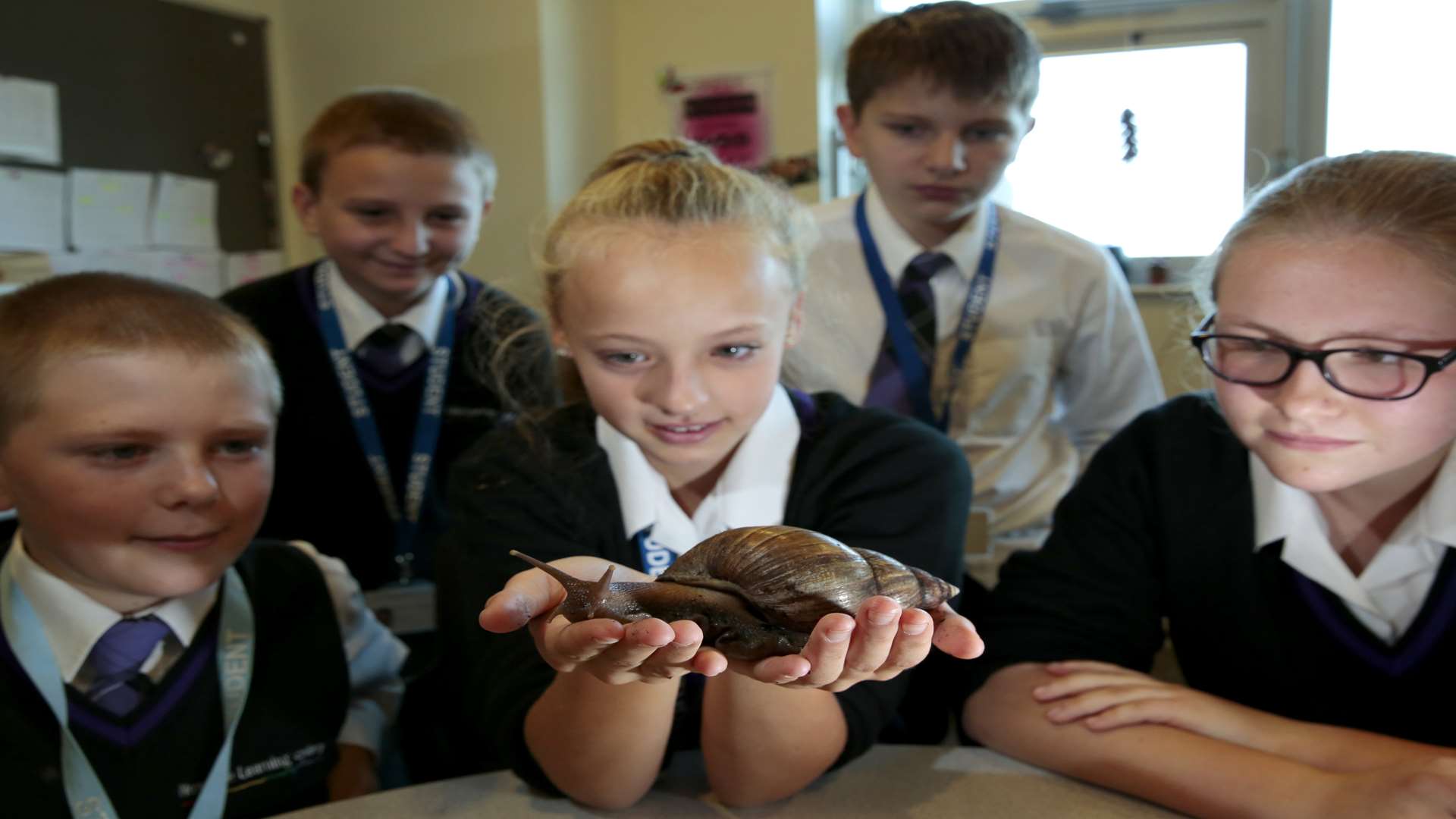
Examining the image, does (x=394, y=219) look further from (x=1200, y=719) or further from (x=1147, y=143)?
(x=1200, y=719)

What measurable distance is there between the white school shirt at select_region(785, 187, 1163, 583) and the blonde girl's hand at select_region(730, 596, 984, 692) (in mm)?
1280

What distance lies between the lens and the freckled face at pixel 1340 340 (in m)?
1.16

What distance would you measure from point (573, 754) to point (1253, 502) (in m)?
0.94

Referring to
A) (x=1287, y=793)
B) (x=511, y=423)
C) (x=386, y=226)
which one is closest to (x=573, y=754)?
(x=511, y=423)

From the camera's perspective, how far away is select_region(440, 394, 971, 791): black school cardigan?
1.30m

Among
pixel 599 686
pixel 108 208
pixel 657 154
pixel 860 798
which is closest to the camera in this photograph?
pixel 599 686

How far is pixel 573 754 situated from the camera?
3.91 feet

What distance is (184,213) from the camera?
3584 millimetres

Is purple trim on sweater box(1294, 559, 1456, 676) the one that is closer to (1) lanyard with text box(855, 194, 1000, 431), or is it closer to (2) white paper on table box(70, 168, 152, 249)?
(1) lanyard with text box(855, 194, 1000, 431)

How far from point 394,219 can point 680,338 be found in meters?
1.37

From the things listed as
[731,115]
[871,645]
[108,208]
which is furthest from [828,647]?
[108,208]

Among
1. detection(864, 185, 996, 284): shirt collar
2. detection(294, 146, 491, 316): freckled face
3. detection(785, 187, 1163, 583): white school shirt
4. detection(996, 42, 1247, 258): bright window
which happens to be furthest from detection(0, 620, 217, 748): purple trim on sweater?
detection(996, 42, 1247, 258): bright window

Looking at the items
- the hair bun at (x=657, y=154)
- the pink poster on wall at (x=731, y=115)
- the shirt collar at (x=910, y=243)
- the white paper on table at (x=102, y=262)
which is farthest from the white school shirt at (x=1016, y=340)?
the white paper on table at (x=102, y=262)

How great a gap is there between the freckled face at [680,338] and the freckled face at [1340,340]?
0.58 m
